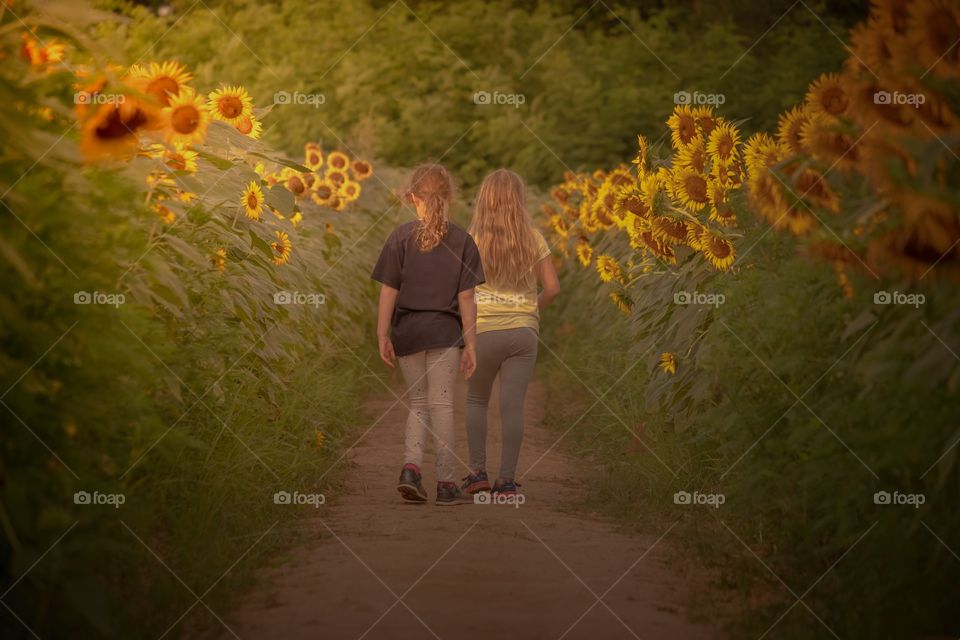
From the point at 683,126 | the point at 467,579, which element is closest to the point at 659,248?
the point at 683,126

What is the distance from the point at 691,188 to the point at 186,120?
2643mm

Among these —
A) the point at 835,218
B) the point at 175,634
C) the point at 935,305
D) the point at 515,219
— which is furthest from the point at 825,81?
the point at 175,634

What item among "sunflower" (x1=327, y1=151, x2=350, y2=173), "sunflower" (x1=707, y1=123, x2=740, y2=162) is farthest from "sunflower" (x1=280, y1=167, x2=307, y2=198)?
"sunflower" (x1=707, y1=123, x2=740, y2=162)

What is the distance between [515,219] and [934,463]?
→ 3.60 meters

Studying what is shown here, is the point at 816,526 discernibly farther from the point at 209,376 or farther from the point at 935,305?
the point at 209,376

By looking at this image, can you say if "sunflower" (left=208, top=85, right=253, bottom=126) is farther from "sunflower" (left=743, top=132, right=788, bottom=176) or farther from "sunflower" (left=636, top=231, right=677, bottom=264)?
"sunflower" (left=743, top=132, right=788, bottom=176)

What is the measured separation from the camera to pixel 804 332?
5.02 m

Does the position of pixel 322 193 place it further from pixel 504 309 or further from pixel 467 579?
pixel 467 579

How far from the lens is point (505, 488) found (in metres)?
7.20

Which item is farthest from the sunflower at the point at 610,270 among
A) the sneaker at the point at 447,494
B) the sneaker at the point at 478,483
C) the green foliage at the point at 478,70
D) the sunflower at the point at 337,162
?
the green foliage at the point at 478,70

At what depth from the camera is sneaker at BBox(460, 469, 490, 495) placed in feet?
23.9

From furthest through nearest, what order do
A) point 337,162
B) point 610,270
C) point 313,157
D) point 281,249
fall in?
point 337,162 < point 313,157 < point 610,270 < point 281,249

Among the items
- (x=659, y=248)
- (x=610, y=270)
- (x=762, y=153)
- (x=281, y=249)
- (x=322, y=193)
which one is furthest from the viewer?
(x=322, y=193)

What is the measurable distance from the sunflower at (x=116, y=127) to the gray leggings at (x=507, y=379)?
271cm
